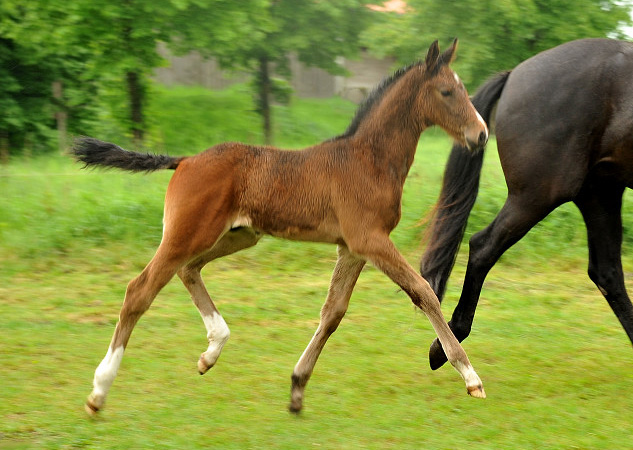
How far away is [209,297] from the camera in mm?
4785

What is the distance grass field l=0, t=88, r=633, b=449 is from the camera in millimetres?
4488

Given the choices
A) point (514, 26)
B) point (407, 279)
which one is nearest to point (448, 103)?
point (407, 279)

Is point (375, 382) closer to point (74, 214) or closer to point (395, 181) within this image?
point (395, 181)

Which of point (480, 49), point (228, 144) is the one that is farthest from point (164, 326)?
point (480, 49)

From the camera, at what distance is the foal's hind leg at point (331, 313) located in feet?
15.4

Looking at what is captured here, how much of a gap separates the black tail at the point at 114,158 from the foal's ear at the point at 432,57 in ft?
4.67

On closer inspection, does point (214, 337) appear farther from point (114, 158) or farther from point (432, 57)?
point (432, 57)

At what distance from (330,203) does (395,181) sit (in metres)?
0.37

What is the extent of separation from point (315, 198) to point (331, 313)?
652mm

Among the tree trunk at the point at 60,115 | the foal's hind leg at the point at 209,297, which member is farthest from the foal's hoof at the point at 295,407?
the tree trunk at the point at 60,115

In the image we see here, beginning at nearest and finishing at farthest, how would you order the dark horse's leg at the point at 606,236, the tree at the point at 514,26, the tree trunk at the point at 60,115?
the dark horse's leg at the point at 606,236, the tree trunk at the point at 60,115, the tree at the point at 514,26

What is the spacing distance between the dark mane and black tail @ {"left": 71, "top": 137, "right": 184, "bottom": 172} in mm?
947

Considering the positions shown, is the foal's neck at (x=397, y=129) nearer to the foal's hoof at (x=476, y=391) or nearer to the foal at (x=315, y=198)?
the foal at (x=315, y=198)

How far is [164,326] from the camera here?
6.88 metres
